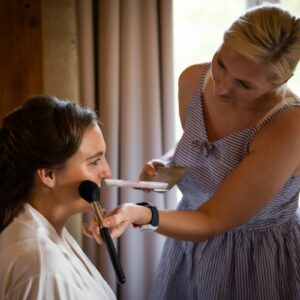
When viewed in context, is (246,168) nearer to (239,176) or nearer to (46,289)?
(239,176)

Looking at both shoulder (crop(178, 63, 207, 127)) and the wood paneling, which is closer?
shoulder (crop(178, 63, 207, 127))

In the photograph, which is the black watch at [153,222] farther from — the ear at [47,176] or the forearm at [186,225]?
the ear at [47,176]

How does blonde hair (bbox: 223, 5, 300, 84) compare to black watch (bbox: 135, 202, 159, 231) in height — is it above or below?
above

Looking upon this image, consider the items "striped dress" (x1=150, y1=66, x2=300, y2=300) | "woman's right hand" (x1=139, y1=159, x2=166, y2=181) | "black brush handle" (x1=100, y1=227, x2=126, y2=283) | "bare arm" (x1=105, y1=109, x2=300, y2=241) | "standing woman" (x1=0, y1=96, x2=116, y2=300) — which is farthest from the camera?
"woman's right hand" (x1=139, y1=159, x2=166, y2=181)

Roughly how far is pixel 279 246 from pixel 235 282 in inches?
6.2

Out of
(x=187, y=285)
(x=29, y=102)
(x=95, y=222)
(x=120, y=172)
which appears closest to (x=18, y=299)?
(x=95, y=222)

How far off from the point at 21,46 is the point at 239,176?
0.96m

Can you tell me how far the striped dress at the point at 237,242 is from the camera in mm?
1270

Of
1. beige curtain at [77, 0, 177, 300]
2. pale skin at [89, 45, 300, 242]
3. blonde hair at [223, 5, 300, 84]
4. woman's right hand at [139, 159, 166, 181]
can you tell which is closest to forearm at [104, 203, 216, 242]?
pale skin at [89, 45, 300, 242]

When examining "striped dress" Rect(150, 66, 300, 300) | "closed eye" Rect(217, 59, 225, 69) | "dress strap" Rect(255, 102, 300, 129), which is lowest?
"striped dress" Rect(150, 66, 300, 300)

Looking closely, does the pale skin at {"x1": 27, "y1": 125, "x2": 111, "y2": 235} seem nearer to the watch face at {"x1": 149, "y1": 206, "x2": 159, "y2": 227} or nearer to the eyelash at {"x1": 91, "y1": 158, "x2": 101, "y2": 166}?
the eyelash at {"x1": 91, "y1": 158, "x2": 101, "y2": 166}

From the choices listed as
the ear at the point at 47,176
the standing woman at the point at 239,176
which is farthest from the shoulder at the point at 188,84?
the ear at the point at 47,176

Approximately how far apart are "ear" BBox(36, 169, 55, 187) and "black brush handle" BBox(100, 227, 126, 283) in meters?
0.28

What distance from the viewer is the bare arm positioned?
3.74 feet
